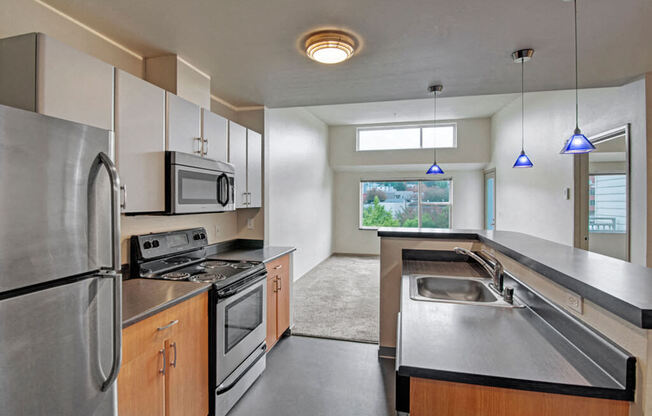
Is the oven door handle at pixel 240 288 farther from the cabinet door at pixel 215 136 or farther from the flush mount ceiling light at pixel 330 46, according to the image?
the flush mount ceiling light at pixel 330 46

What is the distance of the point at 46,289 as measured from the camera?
1012 millimetres

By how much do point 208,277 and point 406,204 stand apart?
20.4 feet

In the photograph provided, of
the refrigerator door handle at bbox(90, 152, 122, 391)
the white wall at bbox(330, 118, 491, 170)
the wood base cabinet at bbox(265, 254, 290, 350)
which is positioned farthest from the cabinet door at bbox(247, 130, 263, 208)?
the white wall at bbox(330, 118, 491, 170)

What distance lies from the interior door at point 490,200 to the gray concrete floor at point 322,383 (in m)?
4.63

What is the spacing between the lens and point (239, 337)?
2.24 metres

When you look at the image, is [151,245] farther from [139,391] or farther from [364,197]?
[364,197]

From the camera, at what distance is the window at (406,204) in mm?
7504

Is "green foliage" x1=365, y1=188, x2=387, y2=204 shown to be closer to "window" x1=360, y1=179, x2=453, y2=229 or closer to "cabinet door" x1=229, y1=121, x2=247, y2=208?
"window" x1=360, y1=179, x2=453, y2=229

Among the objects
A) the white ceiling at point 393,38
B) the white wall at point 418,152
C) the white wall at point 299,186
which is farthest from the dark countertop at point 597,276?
the white wall at point 418,152

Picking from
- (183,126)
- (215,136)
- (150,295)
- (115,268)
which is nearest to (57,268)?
(115,268)

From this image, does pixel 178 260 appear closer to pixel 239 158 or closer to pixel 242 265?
pixel 242 265

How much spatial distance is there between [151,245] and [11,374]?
141 centimetres

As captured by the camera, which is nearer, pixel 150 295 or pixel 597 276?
pixel 597 276

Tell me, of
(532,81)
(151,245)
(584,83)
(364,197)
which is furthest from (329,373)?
(364,197)
